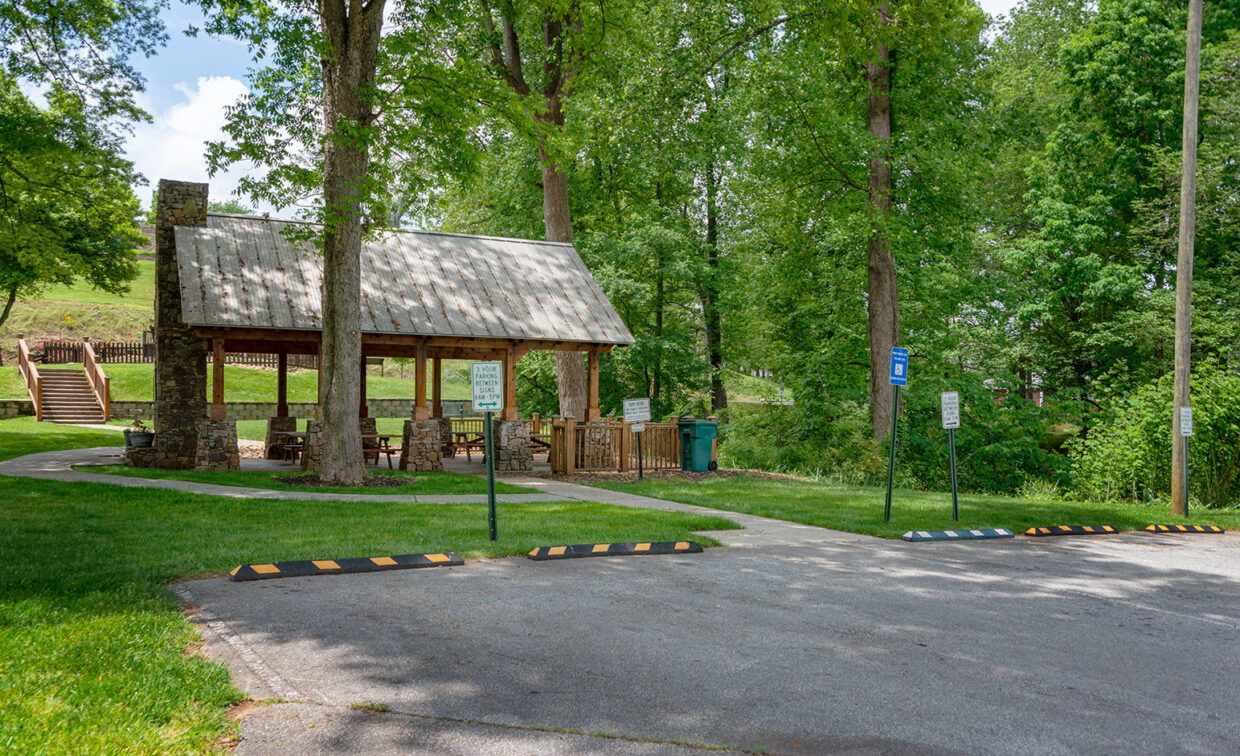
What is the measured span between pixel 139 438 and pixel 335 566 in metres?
12.5

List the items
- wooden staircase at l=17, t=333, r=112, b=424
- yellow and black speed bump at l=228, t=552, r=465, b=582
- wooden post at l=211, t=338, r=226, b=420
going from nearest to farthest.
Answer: yellow and black speed bump at l=228, t=552, r=465, b=582
wooden post at l=211, t=338, r=226, b=420
wooden staircase at l=17, t=333, r=112, b=424

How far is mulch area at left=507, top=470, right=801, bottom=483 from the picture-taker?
675 inches

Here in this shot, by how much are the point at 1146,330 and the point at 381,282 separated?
21383 mm

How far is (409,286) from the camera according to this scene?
61.4 ft

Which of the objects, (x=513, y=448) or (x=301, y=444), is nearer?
(x=513, y=448)

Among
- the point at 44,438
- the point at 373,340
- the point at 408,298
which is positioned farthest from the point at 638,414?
the point at 44,438

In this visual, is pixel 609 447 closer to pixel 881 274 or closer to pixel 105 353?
pixel 881 274

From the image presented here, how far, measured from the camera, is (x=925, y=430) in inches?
865

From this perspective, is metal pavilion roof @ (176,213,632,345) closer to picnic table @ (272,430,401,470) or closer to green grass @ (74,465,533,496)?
green grass @ (74,465,533,496)

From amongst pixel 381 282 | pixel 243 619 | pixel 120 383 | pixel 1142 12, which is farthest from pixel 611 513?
pixel 120 383

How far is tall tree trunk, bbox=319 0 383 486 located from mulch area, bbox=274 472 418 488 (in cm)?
20

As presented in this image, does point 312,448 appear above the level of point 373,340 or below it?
below

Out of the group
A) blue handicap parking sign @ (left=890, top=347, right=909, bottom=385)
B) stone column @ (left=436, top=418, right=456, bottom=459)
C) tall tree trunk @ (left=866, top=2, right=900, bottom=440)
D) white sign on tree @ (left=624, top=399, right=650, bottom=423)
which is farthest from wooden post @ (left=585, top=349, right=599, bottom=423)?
blue handicap parking sign @ (left=890, top=347, right=909, bottom=385)

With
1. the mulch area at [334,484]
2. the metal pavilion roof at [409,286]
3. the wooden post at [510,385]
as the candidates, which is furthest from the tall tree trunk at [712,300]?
the mulch area at [334,484]
